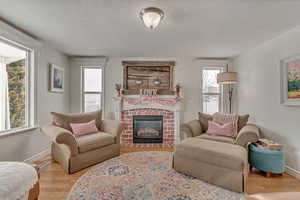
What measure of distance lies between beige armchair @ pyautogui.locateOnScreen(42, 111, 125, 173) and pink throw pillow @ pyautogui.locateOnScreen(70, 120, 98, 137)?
97 mm

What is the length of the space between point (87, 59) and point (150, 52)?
168 cm

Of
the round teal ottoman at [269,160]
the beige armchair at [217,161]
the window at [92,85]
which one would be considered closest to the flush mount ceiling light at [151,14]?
the beige armchair at [217,161]

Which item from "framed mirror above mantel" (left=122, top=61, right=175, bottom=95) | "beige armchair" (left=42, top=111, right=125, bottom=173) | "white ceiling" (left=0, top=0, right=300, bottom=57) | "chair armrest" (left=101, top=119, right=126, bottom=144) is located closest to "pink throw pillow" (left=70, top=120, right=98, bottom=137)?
"beige armchair" (left=42, top=111, right=125, bottom=173)

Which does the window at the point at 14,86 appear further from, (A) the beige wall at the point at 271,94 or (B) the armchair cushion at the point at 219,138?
(A) the beige wall at the point at 271,94

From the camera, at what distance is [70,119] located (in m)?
3.00

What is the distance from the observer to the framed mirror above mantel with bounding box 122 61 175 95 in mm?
4105

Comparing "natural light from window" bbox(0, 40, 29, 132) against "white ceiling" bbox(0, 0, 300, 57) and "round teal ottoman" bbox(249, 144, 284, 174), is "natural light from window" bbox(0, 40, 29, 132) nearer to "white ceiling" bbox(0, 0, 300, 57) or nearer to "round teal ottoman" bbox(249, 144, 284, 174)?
"white ceiling" bbox(0, 0, 300, 57)

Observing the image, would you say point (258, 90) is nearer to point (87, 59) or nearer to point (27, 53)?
point (87, 59)

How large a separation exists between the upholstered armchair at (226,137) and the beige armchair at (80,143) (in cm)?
126

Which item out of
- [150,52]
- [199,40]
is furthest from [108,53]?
[199,40]

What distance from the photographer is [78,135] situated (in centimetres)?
285

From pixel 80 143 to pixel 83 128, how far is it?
1.50 feet

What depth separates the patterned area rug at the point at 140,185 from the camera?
180 centimetres

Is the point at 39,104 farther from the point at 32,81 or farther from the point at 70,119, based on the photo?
the point at 70,119
